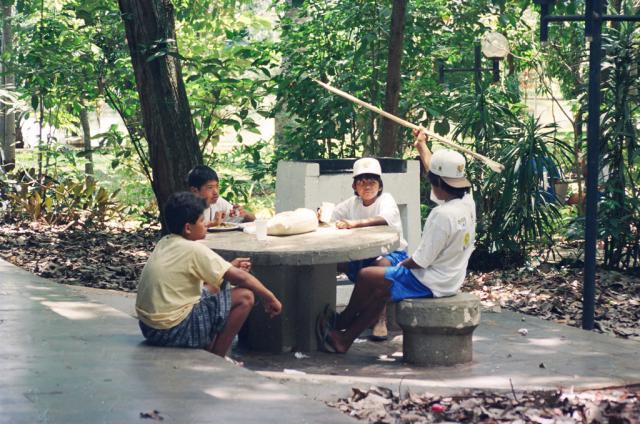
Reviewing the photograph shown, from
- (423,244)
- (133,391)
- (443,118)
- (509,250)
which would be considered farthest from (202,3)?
(133,391)

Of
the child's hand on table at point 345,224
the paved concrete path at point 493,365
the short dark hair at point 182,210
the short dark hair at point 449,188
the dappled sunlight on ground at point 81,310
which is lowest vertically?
the paved concrete path at point 493,365

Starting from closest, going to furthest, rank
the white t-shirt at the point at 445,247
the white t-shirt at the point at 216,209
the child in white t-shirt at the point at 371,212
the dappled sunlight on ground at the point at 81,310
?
the white t-shirt at the point at 445,247 < the dappled sunlight on ground at the point at 81,310 < the child in white t-shirt at the point at 371,212 < the white t-shirt at the point at 216,209

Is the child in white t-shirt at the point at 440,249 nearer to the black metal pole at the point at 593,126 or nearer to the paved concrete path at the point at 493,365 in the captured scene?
the paved concrete path at the point at 493,365

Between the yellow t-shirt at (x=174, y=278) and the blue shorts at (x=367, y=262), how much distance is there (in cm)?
192

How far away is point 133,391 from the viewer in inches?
215

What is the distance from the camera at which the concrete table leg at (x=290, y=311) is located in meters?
7.82

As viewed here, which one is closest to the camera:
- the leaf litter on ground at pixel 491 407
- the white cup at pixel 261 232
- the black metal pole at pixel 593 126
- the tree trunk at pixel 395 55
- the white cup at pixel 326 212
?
the leaf litter on ground at pixel 491 407

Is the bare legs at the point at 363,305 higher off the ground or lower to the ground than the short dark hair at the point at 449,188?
lower

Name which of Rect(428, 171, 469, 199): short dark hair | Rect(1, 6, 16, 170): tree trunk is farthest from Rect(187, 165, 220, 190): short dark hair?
Rect(1, 6, 16, 170): tree trunk

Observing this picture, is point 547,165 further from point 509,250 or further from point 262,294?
point 262,294

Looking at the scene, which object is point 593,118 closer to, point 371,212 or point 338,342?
point 371,212

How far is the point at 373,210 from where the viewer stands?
8453 millimetres

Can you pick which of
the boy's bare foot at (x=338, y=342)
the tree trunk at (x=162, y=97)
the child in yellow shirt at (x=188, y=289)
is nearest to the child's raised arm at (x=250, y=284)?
the child in yellow shirt at (x=188, y=289)

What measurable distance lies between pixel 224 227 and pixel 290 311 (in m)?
0.89
